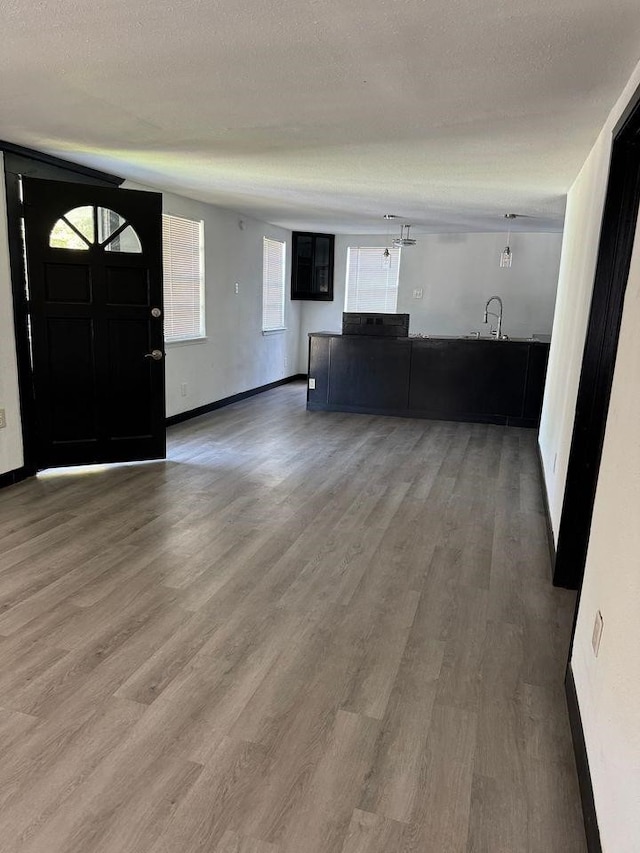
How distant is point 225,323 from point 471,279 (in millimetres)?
3700

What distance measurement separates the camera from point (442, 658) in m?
2.33

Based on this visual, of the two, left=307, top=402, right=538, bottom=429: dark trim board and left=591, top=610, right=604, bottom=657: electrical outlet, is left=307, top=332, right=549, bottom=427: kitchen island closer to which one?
left=307, top=402, right=538, bottom=429: dark trim board

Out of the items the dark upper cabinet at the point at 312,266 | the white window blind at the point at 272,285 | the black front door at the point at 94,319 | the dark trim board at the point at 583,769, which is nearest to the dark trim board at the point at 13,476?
the black front door at the point at 94,319

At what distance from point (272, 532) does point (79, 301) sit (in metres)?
2.31

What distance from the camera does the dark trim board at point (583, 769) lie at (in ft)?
4.92

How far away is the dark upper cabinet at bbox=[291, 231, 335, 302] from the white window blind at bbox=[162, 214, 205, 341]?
273 centimetres

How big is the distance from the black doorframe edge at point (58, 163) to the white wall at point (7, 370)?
0.32 feet

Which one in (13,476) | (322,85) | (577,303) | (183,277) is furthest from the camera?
(183,277)

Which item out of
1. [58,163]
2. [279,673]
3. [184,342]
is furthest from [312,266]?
[279,673]

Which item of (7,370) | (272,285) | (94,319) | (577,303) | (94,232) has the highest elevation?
(94,232)

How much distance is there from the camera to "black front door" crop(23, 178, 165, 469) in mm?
4164

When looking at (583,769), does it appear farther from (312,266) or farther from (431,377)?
(312,266)

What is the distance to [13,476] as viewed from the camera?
418cm

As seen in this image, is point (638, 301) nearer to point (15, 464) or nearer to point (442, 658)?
point (442, 658)
